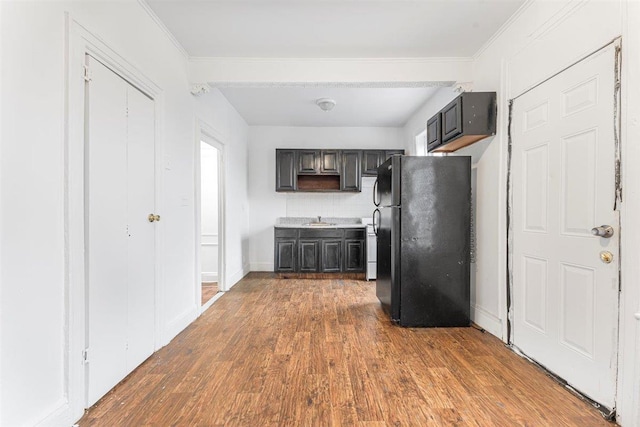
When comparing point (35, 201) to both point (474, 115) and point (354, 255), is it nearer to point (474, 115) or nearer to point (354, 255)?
point (474, 115)

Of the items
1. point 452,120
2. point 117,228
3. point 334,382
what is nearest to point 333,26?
point 452,120

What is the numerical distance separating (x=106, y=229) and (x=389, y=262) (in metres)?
2.43

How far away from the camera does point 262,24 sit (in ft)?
8.04

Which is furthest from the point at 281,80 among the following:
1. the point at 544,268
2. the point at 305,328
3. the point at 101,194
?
the point at 544,268

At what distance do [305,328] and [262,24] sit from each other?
271cm

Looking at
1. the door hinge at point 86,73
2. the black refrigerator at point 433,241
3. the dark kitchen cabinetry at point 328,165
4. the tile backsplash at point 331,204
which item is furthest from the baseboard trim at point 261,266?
Answer: the door hinge at point 86,73

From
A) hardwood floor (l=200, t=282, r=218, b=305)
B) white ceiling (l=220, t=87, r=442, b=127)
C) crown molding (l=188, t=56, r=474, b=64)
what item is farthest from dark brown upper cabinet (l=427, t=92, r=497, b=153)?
hardwood floor (l=200, t=282, r=218, b=305)

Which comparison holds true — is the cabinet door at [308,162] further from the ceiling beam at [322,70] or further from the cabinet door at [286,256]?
the ceiling beam at [322,70]

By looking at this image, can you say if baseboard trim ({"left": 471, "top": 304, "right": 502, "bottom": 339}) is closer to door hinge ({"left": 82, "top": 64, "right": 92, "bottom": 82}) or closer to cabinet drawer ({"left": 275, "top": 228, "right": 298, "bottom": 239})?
cabinet drawer ({"left": 275, "top": 228, "right": 298, "bottom": 239})

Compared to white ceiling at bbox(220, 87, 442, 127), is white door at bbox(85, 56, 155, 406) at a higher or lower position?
lower

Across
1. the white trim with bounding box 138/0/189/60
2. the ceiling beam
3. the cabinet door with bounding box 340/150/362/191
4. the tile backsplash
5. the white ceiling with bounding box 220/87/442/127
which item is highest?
the white ceiling with bounding box 220/87/442/127

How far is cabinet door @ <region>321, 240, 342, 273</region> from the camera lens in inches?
205

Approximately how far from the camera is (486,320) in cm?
279

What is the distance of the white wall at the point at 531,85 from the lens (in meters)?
1.51
